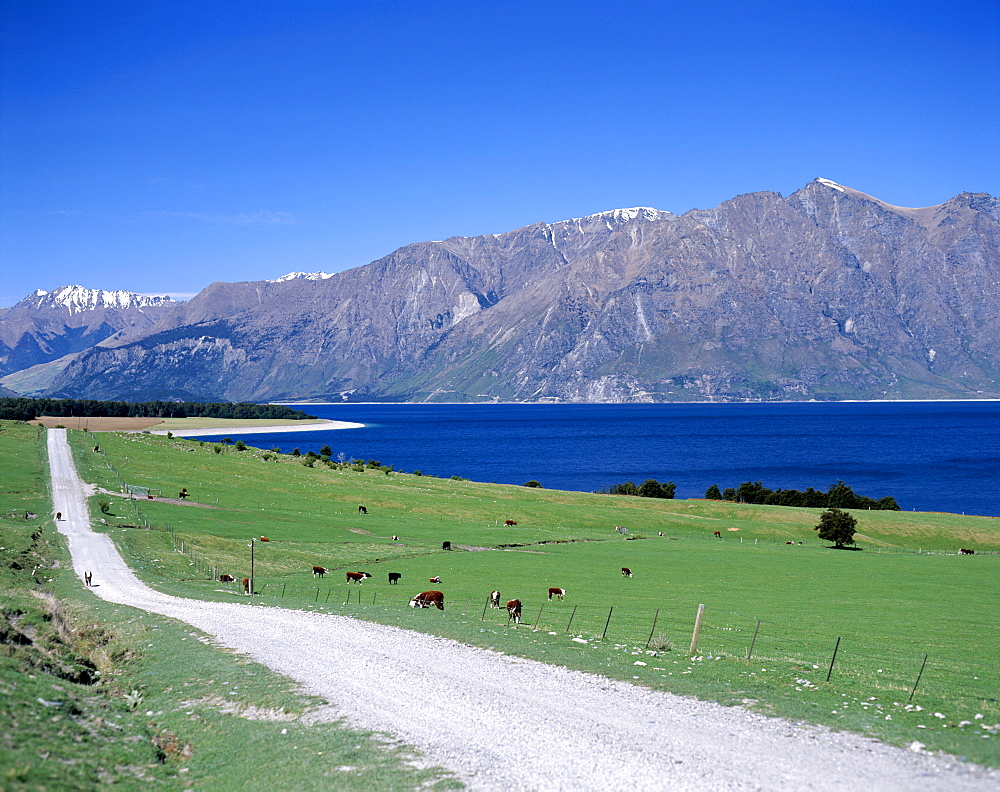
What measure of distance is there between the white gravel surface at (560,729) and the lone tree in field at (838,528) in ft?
219

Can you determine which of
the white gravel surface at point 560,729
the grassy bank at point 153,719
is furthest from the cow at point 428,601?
the grassy bank at point 153,719

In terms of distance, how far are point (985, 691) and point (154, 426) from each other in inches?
8102

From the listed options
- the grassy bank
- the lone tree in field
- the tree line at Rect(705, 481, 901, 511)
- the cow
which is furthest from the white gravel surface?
the tree line at Rect(705, 481, 901, 511)

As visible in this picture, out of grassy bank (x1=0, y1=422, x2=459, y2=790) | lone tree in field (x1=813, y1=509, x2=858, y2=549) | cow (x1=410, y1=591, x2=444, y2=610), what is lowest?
cow (x1=410, y1=591, x2=444, y2=610)

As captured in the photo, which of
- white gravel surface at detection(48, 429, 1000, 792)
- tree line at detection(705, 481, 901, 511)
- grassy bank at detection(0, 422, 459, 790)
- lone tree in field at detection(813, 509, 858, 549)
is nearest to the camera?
white gravel surface at detection(48, 429, 1000, 792)

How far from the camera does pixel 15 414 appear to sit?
7515 inches

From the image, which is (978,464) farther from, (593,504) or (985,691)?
(985,691)

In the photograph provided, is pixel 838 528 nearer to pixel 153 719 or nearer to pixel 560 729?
pixel 560 729

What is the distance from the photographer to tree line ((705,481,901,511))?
10659 cm

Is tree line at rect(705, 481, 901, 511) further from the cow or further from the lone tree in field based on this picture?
the cow

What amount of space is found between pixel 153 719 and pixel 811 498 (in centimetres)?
11340

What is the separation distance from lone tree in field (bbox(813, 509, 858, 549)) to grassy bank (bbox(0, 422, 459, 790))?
70.9m

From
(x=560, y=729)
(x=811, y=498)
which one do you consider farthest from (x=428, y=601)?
(x=811, y=498)

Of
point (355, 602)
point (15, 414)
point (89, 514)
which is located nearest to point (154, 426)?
point (15, 414)
